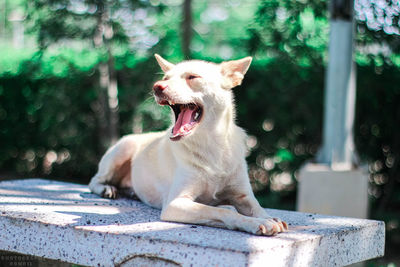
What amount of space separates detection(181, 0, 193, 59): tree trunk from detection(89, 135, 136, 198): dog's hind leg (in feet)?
12.4

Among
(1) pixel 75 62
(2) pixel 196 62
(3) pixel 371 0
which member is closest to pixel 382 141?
(3) pixel 371 0

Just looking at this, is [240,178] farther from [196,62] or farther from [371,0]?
[371,0]

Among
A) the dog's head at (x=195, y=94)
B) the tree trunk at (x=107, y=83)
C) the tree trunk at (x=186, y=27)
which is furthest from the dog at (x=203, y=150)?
the tree trunk at (x=107, y=83)

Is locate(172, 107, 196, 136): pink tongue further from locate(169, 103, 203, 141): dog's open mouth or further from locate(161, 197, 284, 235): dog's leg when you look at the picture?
locate(161, 197, 284, 235): dog's leg

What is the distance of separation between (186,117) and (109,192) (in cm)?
133

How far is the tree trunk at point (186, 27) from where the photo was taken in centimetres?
818

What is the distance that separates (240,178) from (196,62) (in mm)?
903

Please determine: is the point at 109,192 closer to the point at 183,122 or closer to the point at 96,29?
the point at 183,122

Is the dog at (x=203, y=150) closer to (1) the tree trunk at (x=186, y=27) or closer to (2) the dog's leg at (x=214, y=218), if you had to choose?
(2) the dog's leg at (x=214, y=218)

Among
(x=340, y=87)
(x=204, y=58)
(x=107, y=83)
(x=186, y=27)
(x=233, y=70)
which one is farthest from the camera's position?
(x=107, y=83)

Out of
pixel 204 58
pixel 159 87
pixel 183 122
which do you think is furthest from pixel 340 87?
pixel 159 87

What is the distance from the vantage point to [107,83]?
8.43 m

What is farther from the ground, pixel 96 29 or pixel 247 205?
pixel 96 29

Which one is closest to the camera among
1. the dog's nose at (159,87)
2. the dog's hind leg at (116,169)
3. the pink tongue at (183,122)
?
the dog's nose at (159,87)
